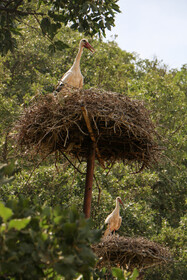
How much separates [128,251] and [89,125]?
1.81 m

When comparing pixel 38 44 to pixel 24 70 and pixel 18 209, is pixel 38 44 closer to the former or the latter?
pixel 24 70

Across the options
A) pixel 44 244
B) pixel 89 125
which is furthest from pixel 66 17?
pixel 44 244

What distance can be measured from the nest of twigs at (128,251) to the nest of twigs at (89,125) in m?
1.11

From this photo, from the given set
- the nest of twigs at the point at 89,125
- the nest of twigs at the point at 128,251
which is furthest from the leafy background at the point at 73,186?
the nest of twigs at the point at 128,251

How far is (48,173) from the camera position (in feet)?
34.9

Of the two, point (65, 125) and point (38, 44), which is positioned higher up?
point (38, 44)

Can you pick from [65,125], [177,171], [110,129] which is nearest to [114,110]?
[110,129]

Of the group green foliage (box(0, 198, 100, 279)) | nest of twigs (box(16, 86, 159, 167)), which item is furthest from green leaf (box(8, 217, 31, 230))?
nest of twigs (box(16, 86, 159, 167))

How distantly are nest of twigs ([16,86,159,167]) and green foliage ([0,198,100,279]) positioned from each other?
1.61m

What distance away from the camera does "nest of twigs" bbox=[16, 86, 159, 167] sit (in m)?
3.78

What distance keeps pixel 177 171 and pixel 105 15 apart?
11.1m

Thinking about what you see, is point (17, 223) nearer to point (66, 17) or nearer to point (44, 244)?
point (44, 244)

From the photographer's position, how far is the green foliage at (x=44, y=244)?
183 cm

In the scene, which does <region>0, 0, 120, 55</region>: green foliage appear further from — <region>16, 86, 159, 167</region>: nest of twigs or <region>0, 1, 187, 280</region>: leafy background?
<region>16, 86, 159, 167</region>: nest of twigs
